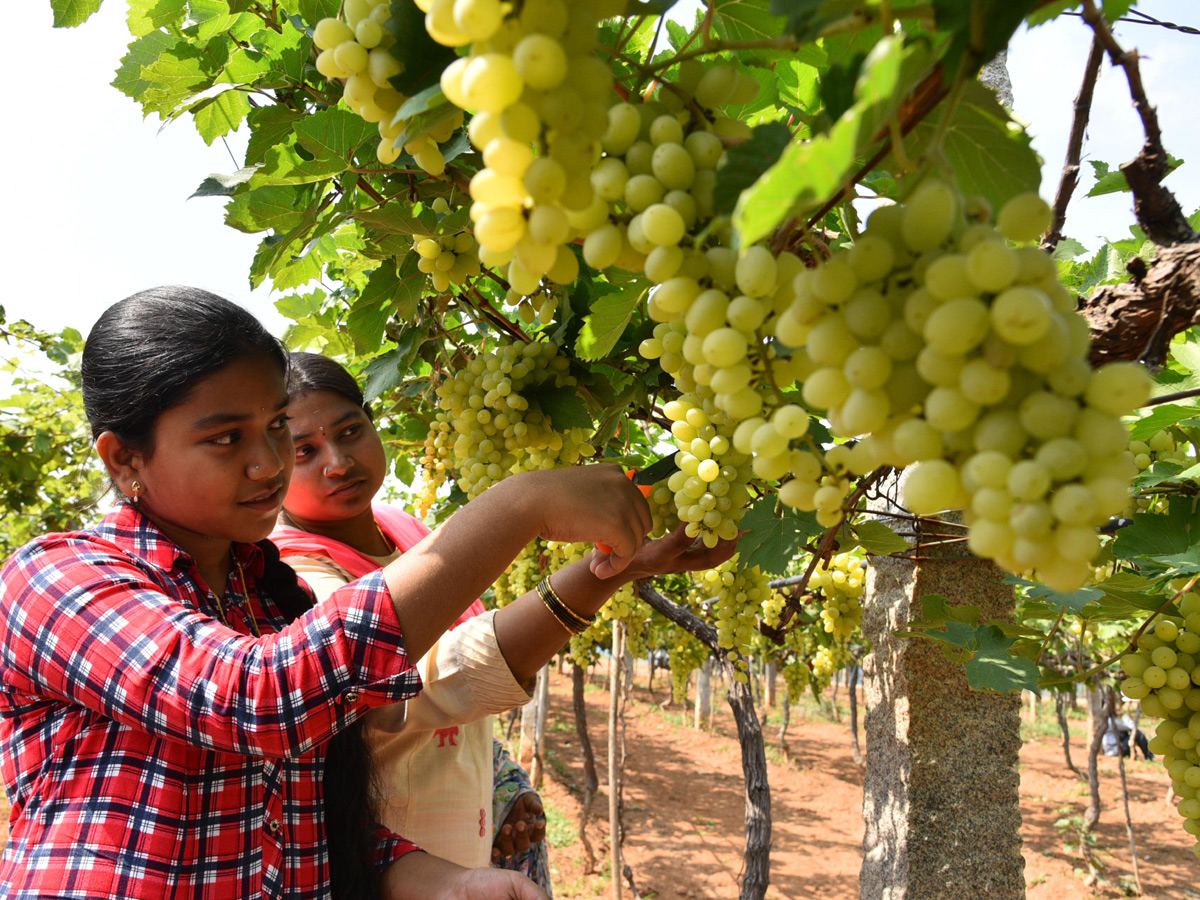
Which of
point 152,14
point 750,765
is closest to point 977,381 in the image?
point 152,14

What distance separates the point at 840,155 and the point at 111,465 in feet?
4.95

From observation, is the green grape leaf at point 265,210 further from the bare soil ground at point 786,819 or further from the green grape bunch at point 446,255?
the bare soil ground at point 786,819

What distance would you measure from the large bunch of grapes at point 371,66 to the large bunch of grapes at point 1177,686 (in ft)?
5.03

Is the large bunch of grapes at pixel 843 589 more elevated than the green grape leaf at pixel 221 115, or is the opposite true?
the green grape leaf at pixel 221 115

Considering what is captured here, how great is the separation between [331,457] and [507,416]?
2.76 ft

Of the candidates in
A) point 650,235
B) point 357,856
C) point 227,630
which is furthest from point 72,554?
point 650,235

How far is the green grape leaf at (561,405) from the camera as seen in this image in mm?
1626

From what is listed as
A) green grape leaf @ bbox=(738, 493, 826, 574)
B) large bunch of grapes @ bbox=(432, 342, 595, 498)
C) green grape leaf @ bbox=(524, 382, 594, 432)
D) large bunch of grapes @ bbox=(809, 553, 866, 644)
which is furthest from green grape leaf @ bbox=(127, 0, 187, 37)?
large bunch of grapes @ bbox=(809, 553, 866, 644)

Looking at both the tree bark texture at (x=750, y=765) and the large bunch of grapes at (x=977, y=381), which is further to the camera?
the tree bark texture at (x=750, y=765)

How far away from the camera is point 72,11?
5.03 ft

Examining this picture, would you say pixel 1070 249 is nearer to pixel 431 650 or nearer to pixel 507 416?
pixel 507 416

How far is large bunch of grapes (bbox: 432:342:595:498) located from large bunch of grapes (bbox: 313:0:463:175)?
88cm

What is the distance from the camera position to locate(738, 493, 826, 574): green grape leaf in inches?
54.2

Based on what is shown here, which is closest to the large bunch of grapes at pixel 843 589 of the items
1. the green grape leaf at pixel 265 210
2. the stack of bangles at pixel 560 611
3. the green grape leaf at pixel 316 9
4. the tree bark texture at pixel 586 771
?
the stack of bangles at pixel 560 611
